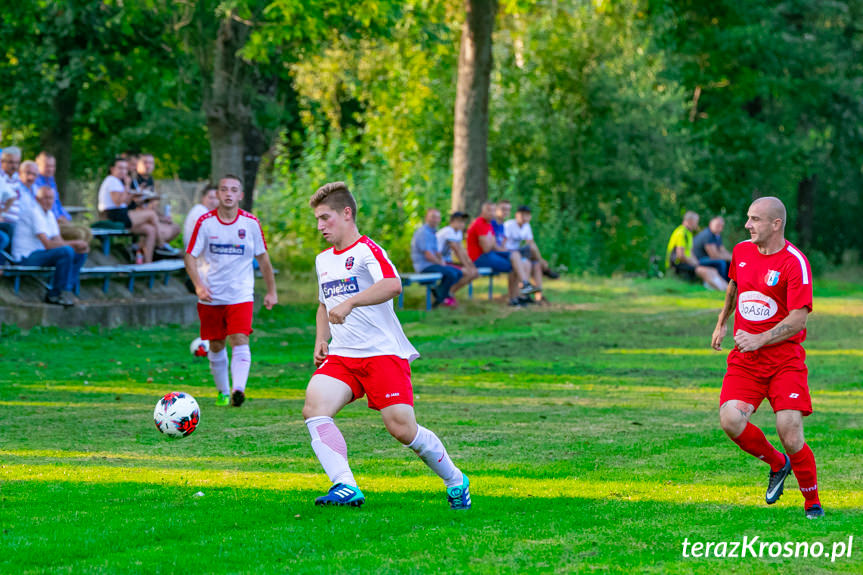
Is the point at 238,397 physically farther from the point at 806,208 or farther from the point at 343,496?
the point at 806,208

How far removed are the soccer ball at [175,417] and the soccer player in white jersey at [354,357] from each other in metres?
2.43

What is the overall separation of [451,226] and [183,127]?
57.5 feet

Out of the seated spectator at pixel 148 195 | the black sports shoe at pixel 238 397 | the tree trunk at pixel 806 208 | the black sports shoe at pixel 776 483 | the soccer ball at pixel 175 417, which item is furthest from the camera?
the tree trunk at pixel 806 208

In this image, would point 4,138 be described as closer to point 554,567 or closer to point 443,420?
point 443,420

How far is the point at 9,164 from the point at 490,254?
32.4ft

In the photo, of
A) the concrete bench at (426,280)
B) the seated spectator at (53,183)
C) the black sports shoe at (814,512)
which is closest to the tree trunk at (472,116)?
the concrete bench at (426,280)

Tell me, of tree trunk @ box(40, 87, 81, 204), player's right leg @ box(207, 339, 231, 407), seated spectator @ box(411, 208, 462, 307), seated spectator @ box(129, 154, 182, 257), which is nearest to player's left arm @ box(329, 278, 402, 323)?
player's right leg @ box(207, 339, 231, 407)

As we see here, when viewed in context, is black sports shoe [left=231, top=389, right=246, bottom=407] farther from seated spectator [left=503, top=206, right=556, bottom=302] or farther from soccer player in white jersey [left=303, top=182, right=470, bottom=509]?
seated spectator [left=503, top=206, right=556, bottom=302]

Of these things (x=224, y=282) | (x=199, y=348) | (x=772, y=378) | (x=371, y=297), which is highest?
(x=371, y=297)

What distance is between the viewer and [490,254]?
2398cm

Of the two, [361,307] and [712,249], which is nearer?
[361,307]

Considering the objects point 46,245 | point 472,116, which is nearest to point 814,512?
point 46,245

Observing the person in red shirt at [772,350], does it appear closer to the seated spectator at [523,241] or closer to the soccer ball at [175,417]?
the soccer ball at [175,417]

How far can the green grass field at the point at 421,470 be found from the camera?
6.01 metres
